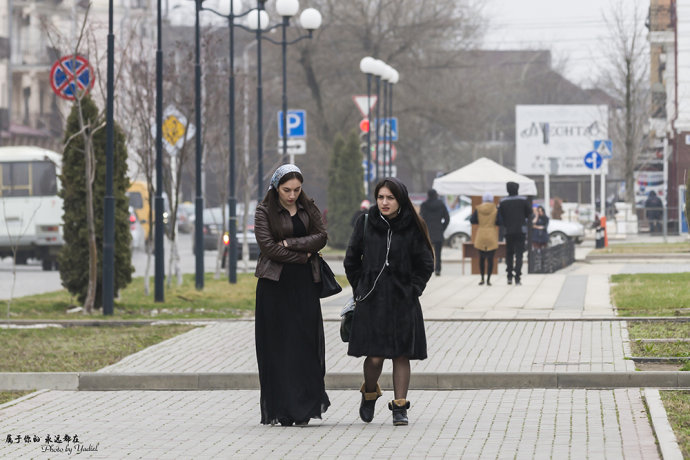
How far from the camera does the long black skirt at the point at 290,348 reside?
9.88m

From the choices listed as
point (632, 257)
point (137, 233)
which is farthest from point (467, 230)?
point (632, 257)

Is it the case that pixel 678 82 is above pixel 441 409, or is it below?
above

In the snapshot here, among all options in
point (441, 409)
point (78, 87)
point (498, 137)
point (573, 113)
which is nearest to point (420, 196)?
point (573, 113)

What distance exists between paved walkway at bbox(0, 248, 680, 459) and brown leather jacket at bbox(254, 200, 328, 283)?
98 centimetres

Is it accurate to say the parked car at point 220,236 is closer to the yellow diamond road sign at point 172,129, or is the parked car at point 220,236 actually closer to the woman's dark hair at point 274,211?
the yellow diamond road sign at point 172,129

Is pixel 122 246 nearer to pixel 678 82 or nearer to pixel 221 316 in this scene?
pixel 221 316

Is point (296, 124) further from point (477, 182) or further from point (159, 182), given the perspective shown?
point (159, 182)

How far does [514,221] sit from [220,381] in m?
13.1

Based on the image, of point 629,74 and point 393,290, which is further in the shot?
point 629,74

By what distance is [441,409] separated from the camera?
34.9ft

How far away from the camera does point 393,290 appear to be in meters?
9.79

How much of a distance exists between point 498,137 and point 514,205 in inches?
2825

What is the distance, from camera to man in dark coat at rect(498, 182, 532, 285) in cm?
2469

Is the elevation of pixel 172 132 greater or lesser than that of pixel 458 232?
greater
